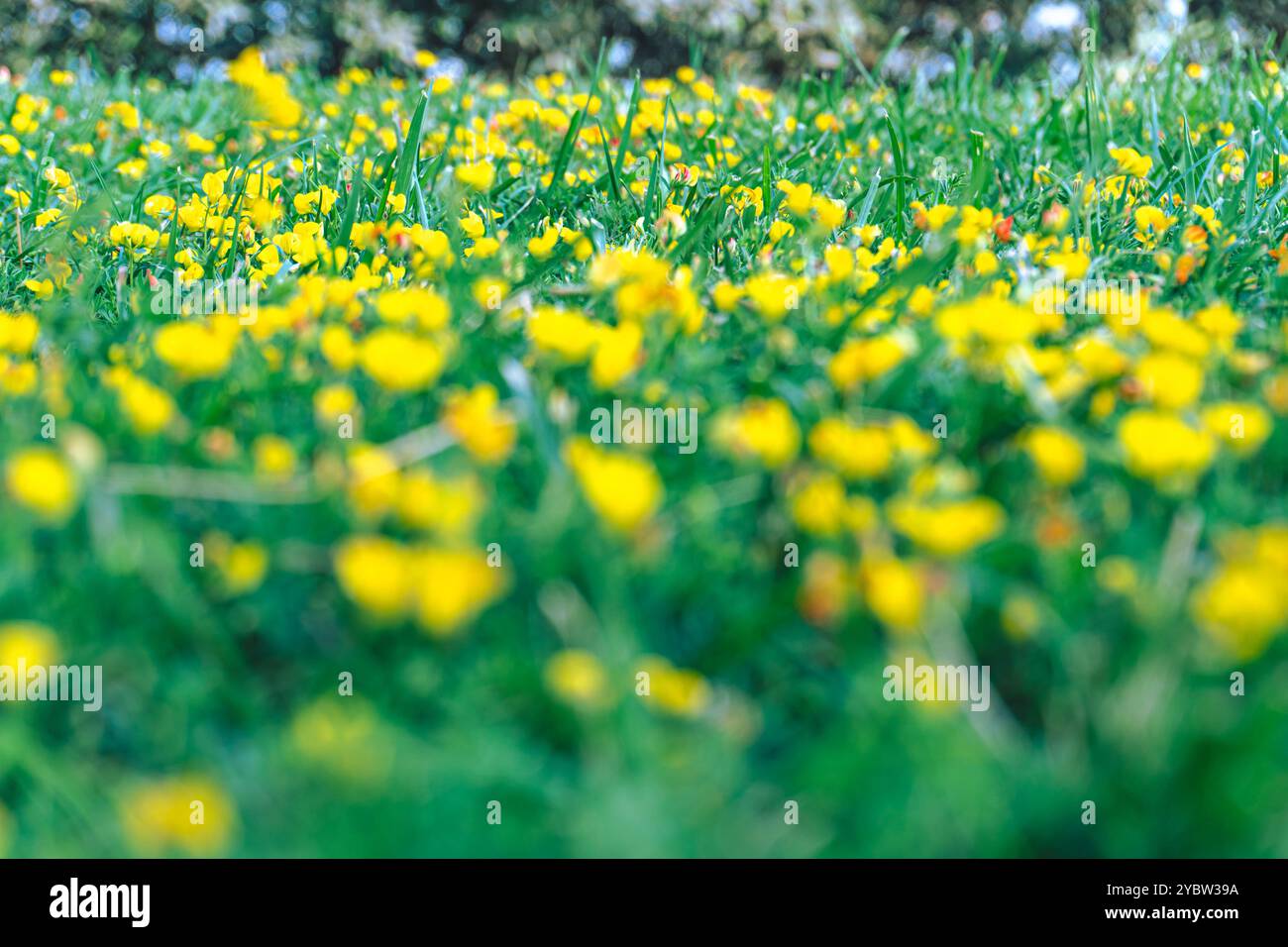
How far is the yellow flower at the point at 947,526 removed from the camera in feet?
3.82

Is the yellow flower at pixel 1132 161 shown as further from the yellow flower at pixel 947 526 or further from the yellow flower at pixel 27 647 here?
the yellow flower at pixel 27 647

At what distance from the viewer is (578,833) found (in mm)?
998

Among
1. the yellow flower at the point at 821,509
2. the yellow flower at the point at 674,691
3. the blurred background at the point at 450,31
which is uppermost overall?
the blurred background at the point at 450,31

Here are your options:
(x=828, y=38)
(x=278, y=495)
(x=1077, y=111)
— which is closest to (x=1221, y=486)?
(x=278, y=495)

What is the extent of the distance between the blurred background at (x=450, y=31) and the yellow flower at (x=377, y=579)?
1008 cm

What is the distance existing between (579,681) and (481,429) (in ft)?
1.23

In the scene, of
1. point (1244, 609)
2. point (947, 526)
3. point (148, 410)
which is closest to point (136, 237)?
point (148, 410)

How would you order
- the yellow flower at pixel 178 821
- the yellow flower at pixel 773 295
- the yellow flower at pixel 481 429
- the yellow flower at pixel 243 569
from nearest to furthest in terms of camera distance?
1. the yellow flower at pixel 178 821
2. the yellow flower at pixel 243 569
3. the yellow flower at pixel 481 429
4. the yellow flower at pixel 773 295

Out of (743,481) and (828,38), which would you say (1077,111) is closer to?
(743,481)

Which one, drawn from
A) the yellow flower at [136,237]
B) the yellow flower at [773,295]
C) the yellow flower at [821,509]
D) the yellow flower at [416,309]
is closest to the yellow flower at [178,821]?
the yellow flower at [821,509]

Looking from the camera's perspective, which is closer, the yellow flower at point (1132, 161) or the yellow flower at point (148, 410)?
the yellow flower at point (148, 410)

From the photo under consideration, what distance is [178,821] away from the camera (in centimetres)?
98

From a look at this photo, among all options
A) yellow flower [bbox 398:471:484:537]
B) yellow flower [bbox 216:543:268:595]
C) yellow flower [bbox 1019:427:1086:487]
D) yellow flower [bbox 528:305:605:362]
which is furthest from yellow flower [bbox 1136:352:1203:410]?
yellow flower [bbox 216:543:268:595]

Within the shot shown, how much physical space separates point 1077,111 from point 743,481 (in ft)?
9.35
